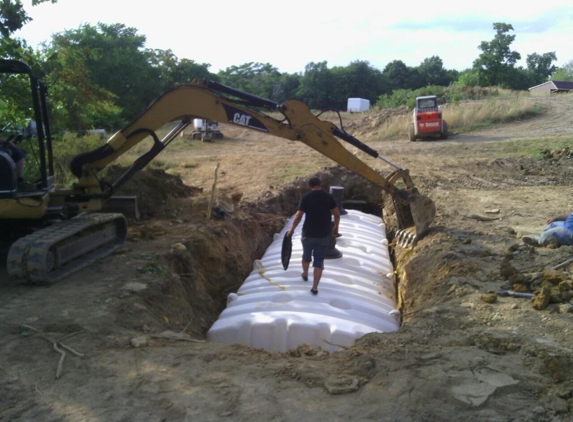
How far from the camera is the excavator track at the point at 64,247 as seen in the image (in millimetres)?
6762

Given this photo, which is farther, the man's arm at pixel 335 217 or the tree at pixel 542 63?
the tree at pixel 542 63

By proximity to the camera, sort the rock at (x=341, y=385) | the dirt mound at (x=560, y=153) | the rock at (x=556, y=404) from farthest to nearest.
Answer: the dirt mound at (x=560, y=153)
the rock at (x=341, y=385)
the rock at (x=556, y=404)

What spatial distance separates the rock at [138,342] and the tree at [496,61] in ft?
175

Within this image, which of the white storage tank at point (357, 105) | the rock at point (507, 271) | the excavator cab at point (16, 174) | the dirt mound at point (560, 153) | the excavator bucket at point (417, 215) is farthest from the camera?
the white storage tank at point (357, 105)

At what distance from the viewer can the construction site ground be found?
442 centimetres

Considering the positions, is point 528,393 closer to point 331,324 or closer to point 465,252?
point 331,324

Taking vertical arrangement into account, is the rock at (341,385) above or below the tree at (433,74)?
below

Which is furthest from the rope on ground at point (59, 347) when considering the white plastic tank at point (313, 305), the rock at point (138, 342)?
the white plastic tank at point (313, 305)

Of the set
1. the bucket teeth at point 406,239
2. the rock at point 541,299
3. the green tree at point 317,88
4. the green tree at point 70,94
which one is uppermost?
the green tree at point 317,88

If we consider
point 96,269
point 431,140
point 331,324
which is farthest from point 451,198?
point 431,140

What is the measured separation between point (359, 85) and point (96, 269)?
57.0m

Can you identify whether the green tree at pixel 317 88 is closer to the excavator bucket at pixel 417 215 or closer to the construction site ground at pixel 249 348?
the construction site ground at pixel 249 348

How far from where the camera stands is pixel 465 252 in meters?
8.67

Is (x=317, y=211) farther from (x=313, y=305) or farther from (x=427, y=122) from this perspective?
(x=427, y=122)
